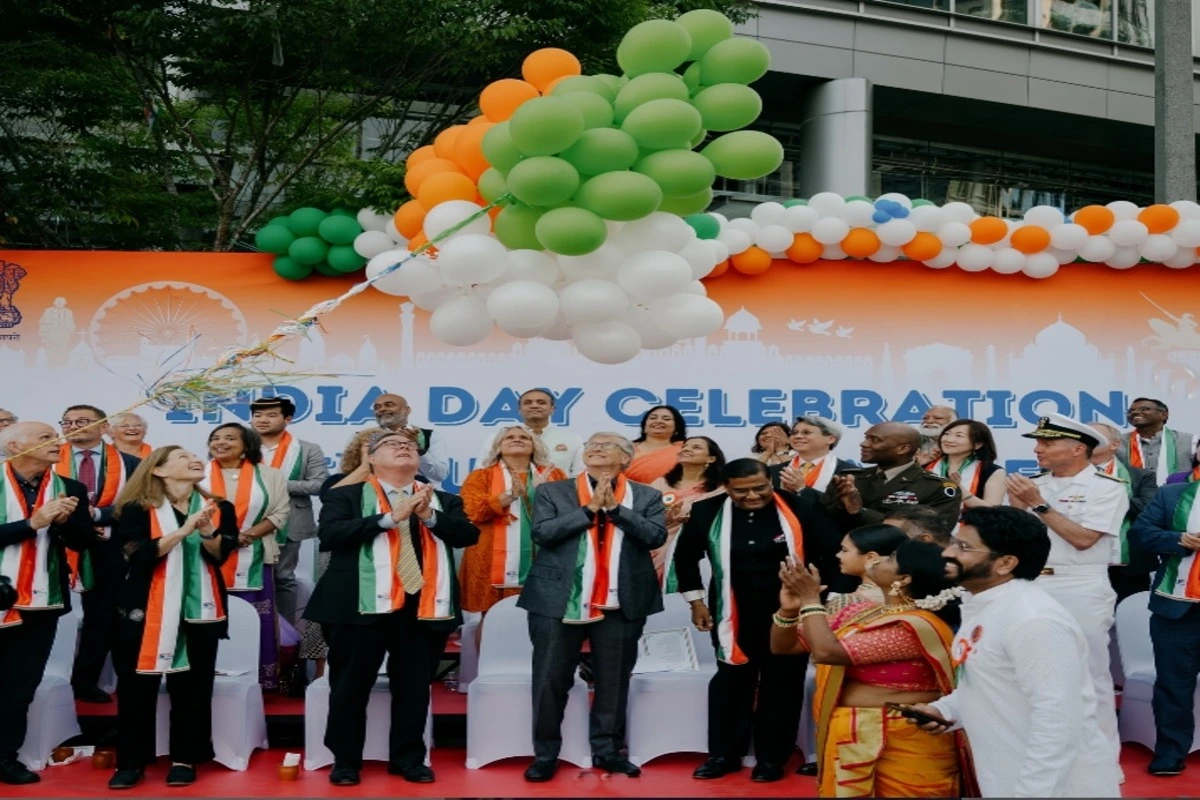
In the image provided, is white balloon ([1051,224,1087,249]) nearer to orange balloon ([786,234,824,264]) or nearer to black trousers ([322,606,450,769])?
orange balloon ([786,234,824,264])

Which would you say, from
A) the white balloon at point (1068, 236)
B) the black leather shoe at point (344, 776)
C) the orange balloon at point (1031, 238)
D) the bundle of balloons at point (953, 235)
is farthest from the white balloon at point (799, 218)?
the black leather shoe at point (344, 776)

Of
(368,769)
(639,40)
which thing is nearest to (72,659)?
(368,769)

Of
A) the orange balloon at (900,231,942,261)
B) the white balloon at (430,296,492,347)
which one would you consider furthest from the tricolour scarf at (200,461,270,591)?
the orange balloon at (900,231,942,261)

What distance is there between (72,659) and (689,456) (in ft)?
10.2

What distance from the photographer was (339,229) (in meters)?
7.88

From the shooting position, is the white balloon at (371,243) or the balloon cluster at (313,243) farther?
the balloon cluster at (313,243)

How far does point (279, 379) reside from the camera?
4.87m

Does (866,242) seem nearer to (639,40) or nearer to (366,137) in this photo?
(639,40)

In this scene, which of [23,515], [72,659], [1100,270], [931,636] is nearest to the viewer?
[931,636]

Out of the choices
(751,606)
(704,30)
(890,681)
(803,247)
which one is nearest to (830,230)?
(803,247)

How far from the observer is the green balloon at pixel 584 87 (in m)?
4.70

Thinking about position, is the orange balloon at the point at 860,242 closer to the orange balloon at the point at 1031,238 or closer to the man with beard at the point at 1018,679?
the orange balloon at the point at 1031,238

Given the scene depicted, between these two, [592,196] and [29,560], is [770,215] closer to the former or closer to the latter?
[592,196]

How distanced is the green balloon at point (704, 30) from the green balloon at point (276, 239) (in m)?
3.84
